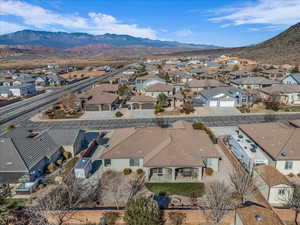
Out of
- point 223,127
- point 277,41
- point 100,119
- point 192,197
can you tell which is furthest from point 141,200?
point 277,41

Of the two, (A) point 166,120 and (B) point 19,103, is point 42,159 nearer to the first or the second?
(A) point 166,120

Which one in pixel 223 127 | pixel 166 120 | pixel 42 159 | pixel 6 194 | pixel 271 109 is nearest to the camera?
pixel 6 194

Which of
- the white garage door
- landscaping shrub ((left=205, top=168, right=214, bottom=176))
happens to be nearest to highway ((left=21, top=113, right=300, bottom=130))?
the white garage door

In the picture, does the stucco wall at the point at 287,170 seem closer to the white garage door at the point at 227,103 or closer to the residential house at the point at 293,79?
the white garage door at the point at 227,103

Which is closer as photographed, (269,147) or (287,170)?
(287,170)

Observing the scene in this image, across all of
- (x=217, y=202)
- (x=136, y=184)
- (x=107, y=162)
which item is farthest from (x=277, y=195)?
(x=107, y=162)

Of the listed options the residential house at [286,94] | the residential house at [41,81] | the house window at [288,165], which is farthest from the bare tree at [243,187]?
the residential house at [41,81]

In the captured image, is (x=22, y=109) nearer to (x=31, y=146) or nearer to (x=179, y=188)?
(x=31, y=146)

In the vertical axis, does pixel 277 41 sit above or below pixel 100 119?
above
